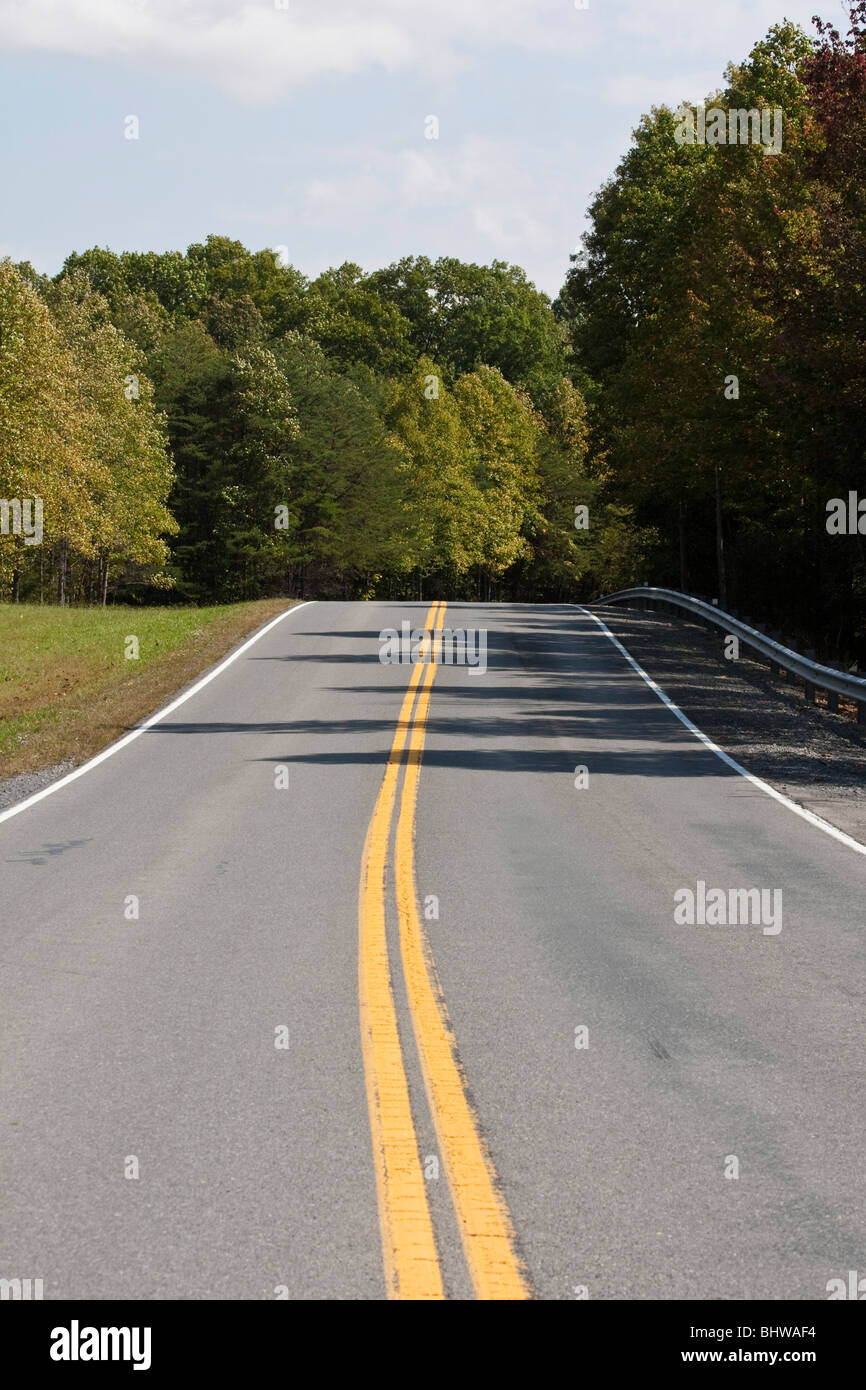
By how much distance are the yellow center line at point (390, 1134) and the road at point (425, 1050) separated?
0.02 metres

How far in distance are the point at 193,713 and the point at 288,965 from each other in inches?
547

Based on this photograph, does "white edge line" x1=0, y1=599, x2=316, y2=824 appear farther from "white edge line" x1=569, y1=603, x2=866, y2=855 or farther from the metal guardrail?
the metal guardrail

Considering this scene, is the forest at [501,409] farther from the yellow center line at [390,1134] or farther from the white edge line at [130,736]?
the yellow center line at [390,1134]

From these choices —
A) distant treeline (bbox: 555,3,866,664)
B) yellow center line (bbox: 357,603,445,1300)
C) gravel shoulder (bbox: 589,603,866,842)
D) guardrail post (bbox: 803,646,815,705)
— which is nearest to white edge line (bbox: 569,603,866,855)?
gravel shoulder (bbox: 589,603,866,842)

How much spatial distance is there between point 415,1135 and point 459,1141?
17cm

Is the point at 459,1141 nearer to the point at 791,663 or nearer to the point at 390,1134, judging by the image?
the point at 390,1134

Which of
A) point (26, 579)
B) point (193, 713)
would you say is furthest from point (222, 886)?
point (26, 579)

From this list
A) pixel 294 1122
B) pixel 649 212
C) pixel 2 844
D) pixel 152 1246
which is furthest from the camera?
pixel 649 212

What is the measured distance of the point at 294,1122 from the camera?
18.0ft

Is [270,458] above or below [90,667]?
above

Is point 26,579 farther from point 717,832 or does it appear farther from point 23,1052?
point 23,1052

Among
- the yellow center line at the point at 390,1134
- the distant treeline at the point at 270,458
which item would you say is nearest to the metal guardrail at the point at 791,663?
the yellow center line at the point at 390,1134

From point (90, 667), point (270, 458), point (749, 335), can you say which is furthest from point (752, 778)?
point (270, 458)

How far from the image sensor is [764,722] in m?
20.8
